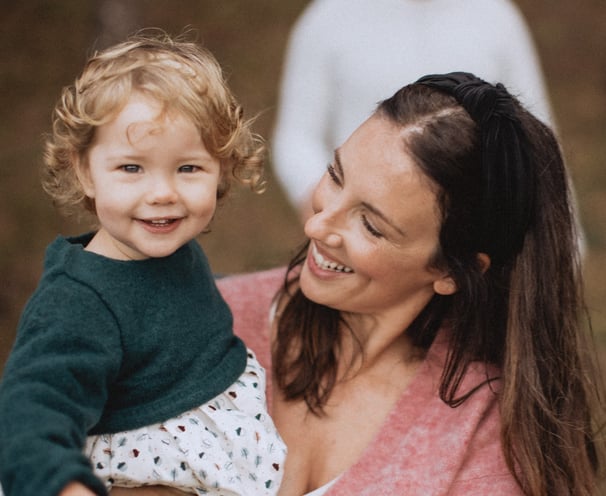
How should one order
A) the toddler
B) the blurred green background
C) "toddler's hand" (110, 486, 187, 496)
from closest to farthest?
the toddler
"toddler's hand" (110, 486, 187, 496)
the blurred green background

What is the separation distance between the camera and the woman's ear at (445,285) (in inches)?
93.7

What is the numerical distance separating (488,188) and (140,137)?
861 mm

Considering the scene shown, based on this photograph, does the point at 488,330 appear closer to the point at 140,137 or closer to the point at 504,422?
the point at 504,422

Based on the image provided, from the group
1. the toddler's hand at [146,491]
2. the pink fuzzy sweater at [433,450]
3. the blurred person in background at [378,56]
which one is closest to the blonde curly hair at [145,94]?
the toddler's hand at [146,491]

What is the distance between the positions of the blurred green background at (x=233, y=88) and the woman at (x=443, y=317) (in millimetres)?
3387

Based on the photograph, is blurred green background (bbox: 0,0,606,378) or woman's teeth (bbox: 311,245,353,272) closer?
woman's teeth (bbox: 311,245,353,272)

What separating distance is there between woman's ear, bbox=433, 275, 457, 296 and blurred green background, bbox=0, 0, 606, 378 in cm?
347

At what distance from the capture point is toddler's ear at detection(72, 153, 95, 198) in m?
1.88

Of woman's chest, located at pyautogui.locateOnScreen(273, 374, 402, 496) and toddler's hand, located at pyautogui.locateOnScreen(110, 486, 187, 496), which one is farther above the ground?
toddler's hand, located at pyautogui.locateOnScreen(110, 486, 187, 496)

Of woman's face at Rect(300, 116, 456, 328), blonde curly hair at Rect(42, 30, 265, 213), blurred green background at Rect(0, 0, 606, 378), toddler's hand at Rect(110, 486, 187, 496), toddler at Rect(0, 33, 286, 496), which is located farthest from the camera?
blurred green background at Rect(0, 0, 606, 378)

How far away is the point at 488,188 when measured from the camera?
2193mm

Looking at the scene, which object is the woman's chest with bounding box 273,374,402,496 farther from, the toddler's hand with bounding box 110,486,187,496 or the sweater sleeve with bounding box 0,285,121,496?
the sweater sleeve with bounding box 0,285,121,496

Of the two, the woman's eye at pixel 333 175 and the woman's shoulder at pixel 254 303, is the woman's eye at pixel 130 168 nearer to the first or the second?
the woman's eye at pixel 333 175

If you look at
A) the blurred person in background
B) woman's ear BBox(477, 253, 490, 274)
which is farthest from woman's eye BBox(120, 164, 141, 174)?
the blurred person in background
